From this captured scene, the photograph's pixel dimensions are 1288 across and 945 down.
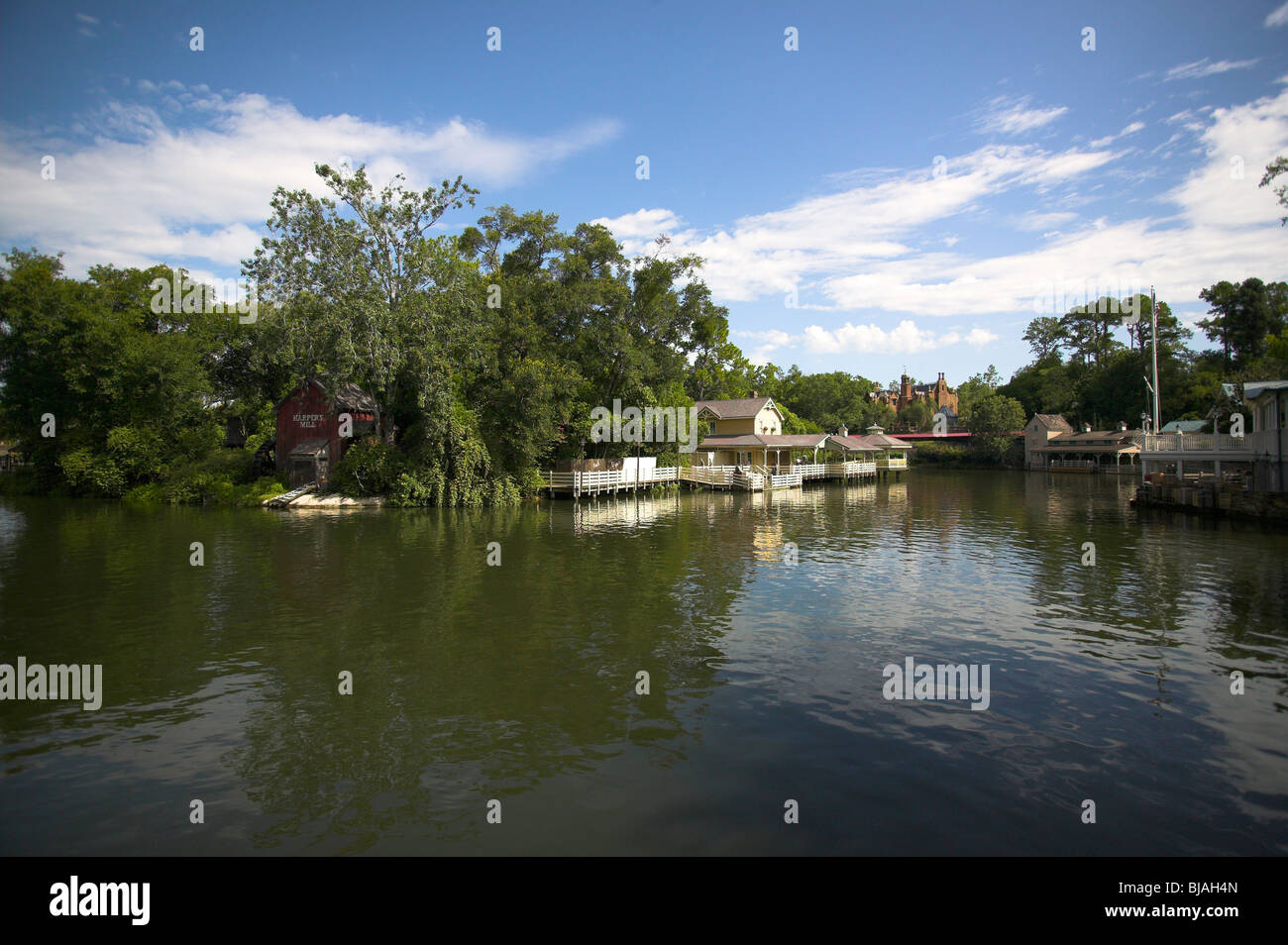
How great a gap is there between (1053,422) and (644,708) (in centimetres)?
8762

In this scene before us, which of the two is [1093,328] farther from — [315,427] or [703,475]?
[315,427]

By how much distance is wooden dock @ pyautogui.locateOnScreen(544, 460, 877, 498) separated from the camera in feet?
138

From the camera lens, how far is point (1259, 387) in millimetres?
25969

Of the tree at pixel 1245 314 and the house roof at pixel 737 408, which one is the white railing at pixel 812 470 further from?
the tree at pixel 1245 314

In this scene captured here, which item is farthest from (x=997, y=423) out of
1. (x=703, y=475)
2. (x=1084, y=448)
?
(x=703, y=475)

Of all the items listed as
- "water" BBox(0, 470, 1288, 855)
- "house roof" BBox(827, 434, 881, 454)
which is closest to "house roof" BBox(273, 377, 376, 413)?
"water" BBox(0, 470, 1288, 855)

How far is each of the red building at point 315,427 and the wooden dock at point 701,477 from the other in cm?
1205

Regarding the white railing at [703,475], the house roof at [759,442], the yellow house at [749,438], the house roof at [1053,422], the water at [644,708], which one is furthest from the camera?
the house roof at [1053,422]

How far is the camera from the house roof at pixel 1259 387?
25266 millimetres

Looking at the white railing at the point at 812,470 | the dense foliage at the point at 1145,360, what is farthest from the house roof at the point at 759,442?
the dense foliage at the point at 1145,360

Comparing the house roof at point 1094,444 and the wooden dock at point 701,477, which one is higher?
the house roof at point 1094,444
